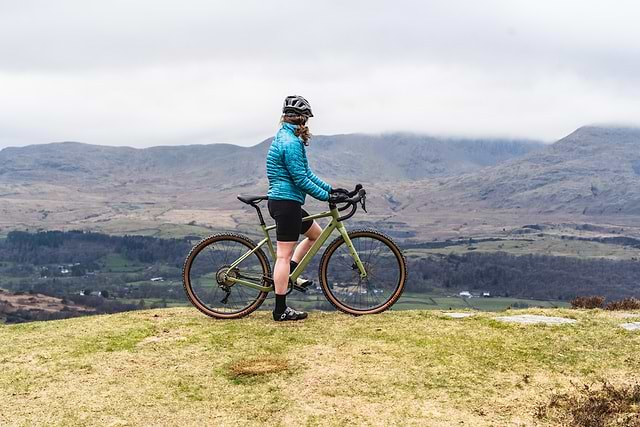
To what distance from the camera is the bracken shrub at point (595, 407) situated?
6.07 m

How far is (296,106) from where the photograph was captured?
10.3 metres

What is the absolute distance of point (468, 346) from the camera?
338 inches

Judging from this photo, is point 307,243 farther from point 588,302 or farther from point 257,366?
point 588,302

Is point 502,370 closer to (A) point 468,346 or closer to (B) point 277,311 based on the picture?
(A) point 468,346

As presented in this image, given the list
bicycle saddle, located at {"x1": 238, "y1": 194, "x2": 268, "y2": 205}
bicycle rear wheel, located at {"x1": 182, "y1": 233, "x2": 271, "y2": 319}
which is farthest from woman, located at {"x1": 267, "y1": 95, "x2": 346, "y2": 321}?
bicycle rear wheel, located at {"x1": 182, "y1": 233, "x2": 271, "y2": 319}

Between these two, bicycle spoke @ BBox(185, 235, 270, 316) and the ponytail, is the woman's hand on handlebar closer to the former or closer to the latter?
the ponytail

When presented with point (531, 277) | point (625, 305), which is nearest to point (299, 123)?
point (625, 305)

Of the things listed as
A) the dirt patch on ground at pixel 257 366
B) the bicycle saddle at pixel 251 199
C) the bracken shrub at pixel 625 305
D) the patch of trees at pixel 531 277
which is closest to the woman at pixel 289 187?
the bicycle saddle at pixel 251 199

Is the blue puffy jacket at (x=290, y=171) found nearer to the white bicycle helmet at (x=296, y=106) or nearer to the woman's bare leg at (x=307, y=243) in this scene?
the white bicycle helmet at (x=296, y=106)

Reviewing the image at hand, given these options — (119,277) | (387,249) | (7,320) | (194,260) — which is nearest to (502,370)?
(387,249)

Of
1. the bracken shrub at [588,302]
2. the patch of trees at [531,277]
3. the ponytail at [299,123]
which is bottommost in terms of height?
the patch of trees at [531,277]

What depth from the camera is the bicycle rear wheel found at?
10.8 m

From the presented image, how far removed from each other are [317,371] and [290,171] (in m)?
3.80

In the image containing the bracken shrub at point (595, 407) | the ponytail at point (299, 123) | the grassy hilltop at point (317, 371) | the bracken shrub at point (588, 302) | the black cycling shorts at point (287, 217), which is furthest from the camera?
the bracken shrub at point (588, 302)
